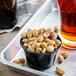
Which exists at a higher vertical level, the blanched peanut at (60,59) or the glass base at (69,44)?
the blanched peanut at (60,59)

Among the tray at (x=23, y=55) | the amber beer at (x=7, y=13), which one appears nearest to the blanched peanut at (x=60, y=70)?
the tray at (x=23, y=55)

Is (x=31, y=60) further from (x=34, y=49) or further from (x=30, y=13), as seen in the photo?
(x=30, y=13)

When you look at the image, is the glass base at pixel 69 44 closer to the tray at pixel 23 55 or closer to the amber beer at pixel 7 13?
the tray at pixel 23 55

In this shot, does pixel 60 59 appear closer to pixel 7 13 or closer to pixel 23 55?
pixel 23 55

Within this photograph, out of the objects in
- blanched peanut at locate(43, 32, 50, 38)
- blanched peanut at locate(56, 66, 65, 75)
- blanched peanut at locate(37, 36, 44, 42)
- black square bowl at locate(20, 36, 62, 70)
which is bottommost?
blanched peanut at locate(56, 66, 65, 75)

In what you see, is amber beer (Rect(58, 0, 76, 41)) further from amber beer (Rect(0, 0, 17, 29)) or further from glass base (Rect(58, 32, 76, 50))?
amber beer (Rect(0, 0, 17, 29))

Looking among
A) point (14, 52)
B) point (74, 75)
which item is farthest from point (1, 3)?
point (74, 75)

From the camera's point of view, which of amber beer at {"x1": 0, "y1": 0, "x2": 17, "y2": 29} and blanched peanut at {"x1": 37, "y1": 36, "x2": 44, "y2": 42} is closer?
blanched peanut at {"x1": 37, "y1": 36, "x2": 44, "y2": 42}

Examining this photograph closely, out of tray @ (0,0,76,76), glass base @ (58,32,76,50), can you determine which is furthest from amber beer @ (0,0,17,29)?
glass base @ (58,32,76,50)
